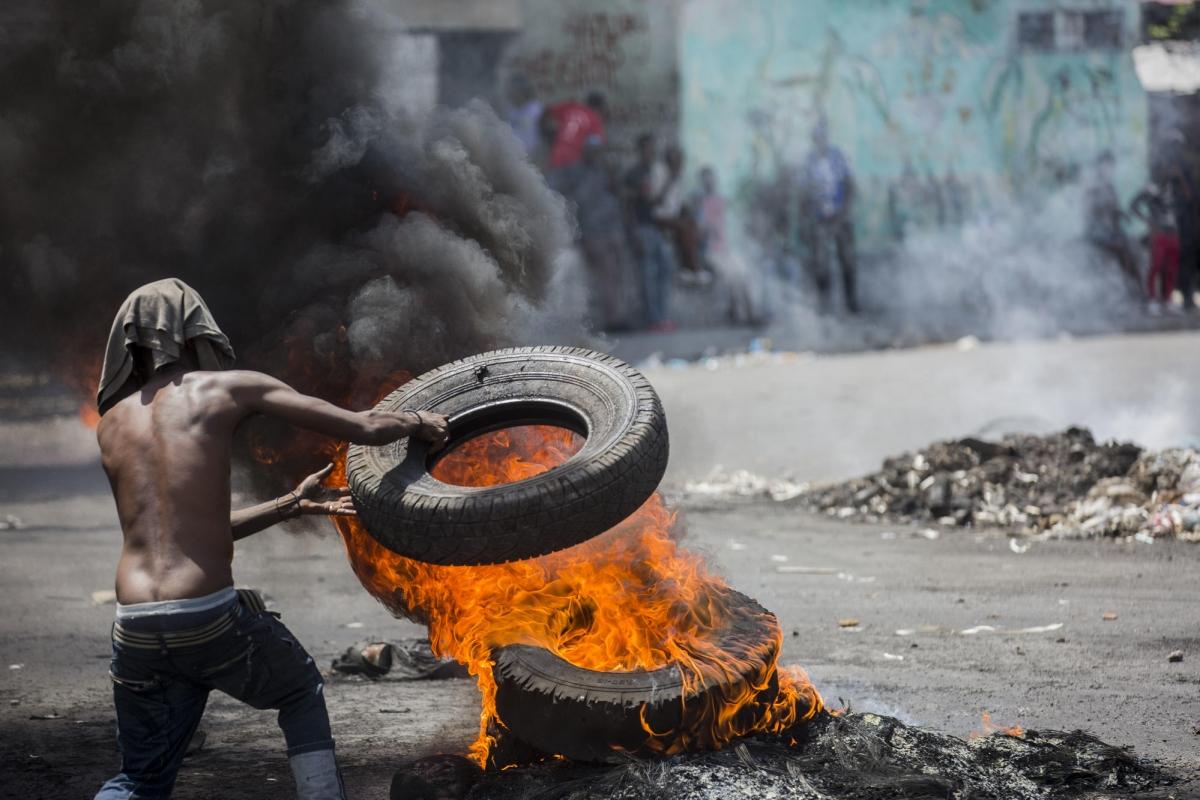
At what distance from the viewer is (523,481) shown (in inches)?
193

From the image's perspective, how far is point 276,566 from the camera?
9758 millimetres

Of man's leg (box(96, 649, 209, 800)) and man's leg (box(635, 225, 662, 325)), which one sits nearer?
man's leg (box(96, 649, 209, 800))

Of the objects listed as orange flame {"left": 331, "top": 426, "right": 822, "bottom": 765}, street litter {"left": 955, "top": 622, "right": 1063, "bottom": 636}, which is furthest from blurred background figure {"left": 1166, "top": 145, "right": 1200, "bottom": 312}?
orange flame {"left": 331, "top": 426, "right": 822, "bottom": 765}

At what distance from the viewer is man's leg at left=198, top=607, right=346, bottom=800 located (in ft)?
14.2

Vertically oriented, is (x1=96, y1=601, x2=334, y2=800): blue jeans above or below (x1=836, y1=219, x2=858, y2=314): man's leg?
above

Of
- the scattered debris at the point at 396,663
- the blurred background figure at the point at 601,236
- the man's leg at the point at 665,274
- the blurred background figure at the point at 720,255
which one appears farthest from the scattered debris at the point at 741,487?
the blurred background figure at the point at 720,255

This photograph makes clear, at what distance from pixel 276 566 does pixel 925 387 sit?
8.86 metres

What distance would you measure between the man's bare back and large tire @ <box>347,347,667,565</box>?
64cm

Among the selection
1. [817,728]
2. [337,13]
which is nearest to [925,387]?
[337,13]

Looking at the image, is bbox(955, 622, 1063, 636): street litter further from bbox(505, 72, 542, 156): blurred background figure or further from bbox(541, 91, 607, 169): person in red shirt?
bbox(505, 72, 542, 156): blurred background figure

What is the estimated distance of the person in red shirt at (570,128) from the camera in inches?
869

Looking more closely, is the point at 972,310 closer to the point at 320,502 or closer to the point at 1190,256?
the point at 1190,256

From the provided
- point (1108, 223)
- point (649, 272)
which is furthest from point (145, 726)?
point (1108, 223)

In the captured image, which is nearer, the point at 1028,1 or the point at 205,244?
the point at 205,244
